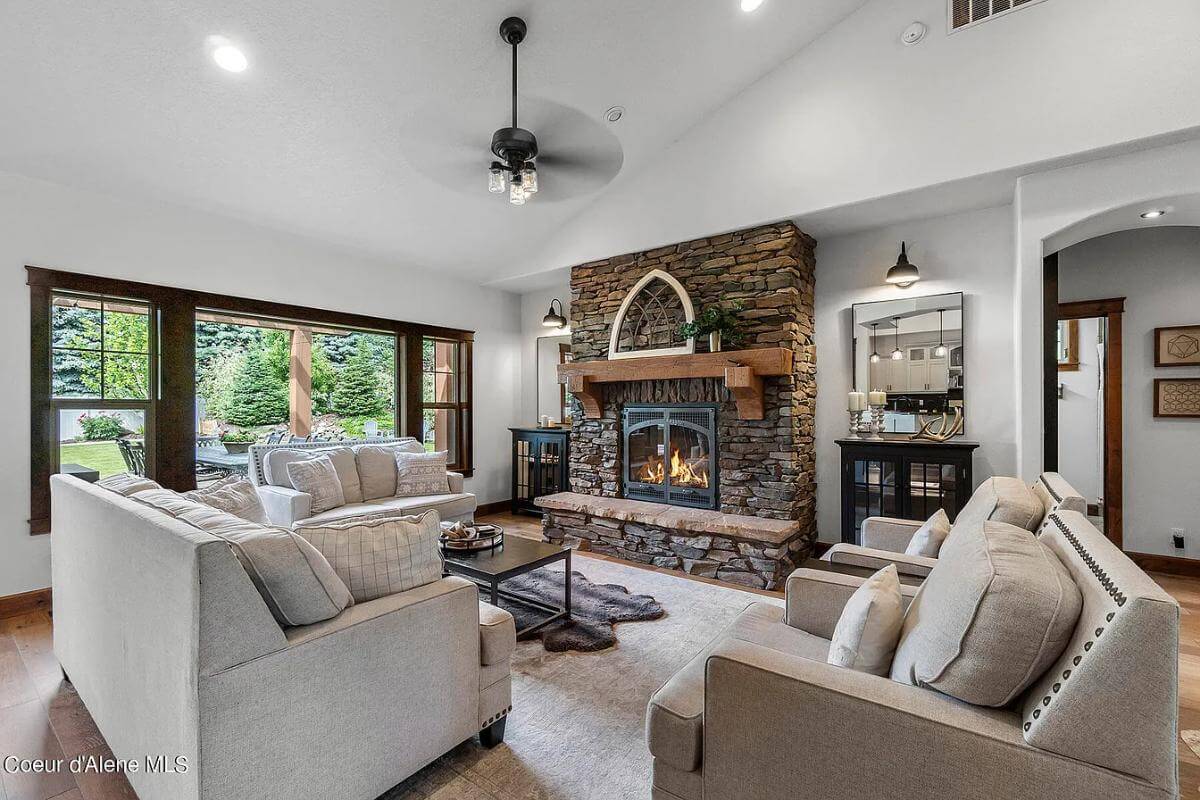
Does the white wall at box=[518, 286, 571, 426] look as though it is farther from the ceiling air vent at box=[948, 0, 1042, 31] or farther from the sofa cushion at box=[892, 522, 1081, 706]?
the sofa cushion at box=[892, 522, 1081, 706]

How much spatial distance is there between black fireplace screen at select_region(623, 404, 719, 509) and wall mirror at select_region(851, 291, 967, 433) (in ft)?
4.25

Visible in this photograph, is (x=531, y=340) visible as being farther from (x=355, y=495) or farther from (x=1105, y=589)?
(x=1105, y=589)

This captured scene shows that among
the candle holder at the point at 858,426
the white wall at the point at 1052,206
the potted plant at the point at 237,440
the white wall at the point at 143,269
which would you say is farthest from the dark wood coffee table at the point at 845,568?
the potted plant at the point at 237,440

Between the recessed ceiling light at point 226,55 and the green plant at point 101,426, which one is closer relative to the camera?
the recessed ceiling light at point 226,55

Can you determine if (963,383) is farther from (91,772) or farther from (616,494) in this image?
(91,772)

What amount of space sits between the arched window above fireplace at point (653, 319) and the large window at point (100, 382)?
3.60 meters

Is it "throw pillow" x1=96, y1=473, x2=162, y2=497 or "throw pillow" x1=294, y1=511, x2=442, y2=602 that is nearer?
"throw pillow" x1=294, y1=511, x2=442, y2=602

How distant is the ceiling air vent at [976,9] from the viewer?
10.2 ft

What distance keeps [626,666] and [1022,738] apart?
188 cm

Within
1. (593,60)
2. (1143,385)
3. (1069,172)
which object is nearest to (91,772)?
(593,60)

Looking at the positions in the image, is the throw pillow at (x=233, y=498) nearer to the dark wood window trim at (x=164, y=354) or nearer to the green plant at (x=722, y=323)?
the dark wood window trim at (x=164, y=354)

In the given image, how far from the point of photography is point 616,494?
5.05m

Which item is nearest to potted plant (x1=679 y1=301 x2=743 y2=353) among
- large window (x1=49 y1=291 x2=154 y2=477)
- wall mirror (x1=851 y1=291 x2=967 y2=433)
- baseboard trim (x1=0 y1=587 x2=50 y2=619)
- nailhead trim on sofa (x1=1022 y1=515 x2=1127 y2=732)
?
wall mirror (x1=851 y1=291 x2=967 y2=433)

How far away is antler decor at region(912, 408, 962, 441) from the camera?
3875 millimetres
